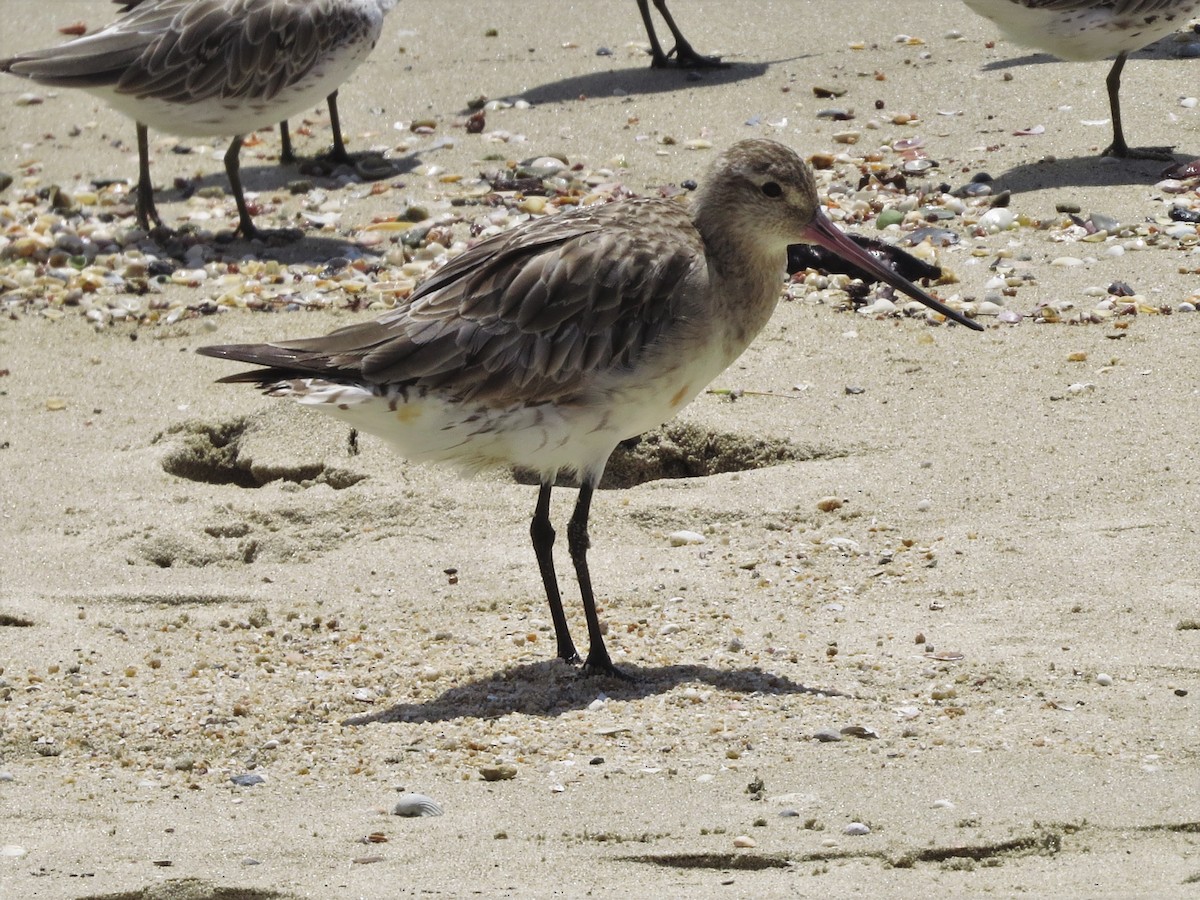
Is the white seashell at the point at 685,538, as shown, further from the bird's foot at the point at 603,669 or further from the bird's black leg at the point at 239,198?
the bird's black leg at the point at 239,198

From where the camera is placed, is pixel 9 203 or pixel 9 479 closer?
pixel 9 479

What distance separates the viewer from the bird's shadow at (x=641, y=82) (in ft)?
39.9

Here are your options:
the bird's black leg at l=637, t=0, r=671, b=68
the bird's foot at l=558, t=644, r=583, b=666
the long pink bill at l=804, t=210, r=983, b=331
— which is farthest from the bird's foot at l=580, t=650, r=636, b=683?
the bird's black leg at l=637, t=0, r=671, b=68

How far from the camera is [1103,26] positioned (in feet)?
34.1

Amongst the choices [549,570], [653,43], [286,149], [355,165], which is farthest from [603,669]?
[653,43]

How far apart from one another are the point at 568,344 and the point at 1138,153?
235 inches

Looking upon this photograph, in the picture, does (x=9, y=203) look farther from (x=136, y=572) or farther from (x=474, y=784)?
(x=474, y=784)

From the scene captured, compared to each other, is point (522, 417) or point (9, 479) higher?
point (522, 417)

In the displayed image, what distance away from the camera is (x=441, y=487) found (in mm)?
6980

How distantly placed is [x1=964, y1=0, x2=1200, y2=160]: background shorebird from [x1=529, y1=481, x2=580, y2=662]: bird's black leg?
587cm

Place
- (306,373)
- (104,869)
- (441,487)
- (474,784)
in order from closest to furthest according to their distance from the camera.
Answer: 1. (104,869)
2. (474,784)
3. (306,373)
4. (441,487)

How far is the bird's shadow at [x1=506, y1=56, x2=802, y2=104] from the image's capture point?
39.9 feet

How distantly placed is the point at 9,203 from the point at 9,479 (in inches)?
175

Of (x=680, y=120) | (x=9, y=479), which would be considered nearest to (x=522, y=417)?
(x=9, y=479)
